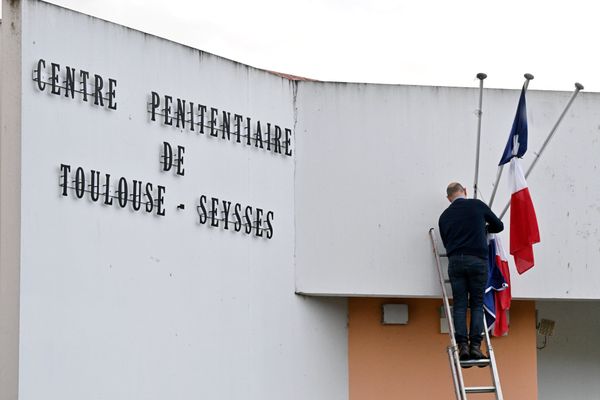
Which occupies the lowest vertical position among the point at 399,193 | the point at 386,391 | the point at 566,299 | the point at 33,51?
the point at 386,391

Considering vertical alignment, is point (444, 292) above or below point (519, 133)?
below

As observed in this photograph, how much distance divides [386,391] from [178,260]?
265 centimetres

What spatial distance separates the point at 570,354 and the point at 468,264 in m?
3.08

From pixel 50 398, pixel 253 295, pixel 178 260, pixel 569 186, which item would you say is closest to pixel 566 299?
pixel 569 186

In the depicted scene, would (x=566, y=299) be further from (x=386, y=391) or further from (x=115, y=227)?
(x=115, y=227)

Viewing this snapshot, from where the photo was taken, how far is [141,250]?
11.1 meters

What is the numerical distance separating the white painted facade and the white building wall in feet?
0.05

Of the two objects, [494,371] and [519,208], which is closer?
[494,371]

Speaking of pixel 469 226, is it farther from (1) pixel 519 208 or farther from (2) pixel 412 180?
(2) pixel 412 180

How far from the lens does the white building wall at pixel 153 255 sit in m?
10.2

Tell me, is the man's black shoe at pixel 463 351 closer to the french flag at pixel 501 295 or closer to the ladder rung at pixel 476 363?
the ladder rung at pixel 476 363

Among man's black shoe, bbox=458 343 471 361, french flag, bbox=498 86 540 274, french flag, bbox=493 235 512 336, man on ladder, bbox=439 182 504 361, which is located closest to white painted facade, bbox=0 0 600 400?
french flag, bbox=493 235 512 336

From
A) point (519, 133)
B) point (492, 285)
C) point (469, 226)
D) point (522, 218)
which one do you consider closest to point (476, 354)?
point (492, 285)

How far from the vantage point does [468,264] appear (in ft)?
39.4
